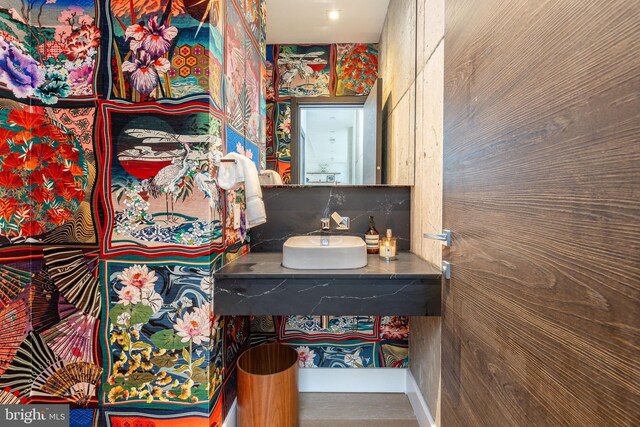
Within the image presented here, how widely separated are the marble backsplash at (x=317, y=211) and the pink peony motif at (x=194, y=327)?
0.61 meters

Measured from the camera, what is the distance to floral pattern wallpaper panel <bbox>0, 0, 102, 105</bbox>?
3.58 ft

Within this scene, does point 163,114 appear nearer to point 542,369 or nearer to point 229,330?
point 229,330

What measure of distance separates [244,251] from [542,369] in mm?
1348

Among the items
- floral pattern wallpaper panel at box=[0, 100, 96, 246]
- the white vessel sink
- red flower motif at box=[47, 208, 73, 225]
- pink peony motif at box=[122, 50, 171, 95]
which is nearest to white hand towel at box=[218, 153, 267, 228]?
the white vessel sink

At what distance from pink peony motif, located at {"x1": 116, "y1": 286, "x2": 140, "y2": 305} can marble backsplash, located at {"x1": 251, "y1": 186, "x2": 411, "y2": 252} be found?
0.66 m

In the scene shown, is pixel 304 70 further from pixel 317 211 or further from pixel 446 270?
pixel 446 270

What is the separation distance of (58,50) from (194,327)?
1.21m

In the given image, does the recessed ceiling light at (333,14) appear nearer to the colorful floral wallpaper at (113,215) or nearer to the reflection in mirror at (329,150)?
the reflection in mirror at (329,150)

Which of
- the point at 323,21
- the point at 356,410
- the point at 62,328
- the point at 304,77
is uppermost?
the point at 323,21

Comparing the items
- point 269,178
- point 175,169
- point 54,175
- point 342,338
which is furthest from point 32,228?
point 342,338

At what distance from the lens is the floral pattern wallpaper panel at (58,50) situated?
1.09 meters

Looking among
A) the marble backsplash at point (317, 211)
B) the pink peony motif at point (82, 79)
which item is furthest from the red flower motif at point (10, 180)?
the marble backsplash at point (317, 211)

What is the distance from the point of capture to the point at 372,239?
1592 mm

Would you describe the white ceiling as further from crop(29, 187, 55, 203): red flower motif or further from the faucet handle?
crop(29, 187, 55, 203): red flower motif
